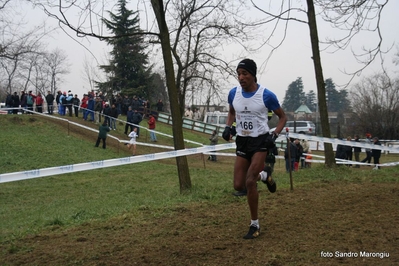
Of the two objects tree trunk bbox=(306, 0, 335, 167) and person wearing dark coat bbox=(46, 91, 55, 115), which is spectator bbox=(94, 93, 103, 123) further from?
tree trunk bbox=(306, 0, 335, 167)

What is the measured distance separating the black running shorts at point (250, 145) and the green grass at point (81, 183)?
2.24 m

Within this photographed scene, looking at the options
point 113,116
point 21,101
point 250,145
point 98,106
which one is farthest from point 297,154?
point 21,101

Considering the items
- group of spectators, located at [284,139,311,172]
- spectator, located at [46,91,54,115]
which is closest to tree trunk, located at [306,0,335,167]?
group of spectators, located at [284,139,311,172]

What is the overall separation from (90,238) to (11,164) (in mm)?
14813

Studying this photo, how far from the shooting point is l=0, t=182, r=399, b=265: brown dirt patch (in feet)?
16.7

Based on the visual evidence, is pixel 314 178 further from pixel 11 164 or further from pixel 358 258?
pixel 11 164

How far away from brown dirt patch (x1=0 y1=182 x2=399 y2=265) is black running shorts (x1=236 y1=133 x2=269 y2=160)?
1079 mm

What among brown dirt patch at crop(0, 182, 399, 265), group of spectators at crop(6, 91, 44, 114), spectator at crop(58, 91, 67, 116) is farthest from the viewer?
spectator at crop(58, 91, 67, 116)

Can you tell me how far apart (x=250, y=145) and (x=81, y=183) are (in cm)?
1161

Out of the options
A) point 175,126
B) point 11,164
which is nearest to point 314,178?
point 175,126

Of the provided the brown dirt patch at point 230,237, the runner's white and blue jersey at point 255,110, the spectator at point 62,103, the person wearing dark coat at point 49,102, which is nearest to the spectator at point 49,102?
the person wearing dark coat at point 49,102

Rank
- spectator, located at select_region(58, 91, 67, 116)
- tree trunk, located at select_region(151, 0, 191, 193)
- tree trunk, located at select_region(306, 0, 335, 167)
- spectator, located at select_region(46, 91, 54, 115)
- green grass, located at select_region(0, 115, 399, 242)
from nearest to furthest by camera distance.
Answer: green grass, located at select_region(0, 115, 399, 242) → tree trunk, located at select_region(151, 0, 191, 193) → tree trunk, located at select_region(306, 0, 335, 167) → spectator, located at select_region(46, 91, 54, 115) → spectator, located at select_region(58, 91, 67, 116)

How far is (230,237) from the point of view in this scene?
233 inches

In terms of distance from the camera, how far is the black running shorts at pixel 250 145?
599 cm
